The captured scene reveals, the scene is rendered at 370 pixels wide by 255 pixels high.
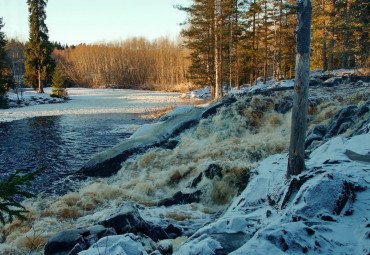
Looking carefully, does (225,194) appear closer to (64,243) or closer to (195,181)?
(195,181)

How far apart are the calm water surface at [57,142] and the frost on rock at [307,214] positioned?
602 centimetres

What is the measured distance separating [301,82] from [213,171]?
3921 millimetres

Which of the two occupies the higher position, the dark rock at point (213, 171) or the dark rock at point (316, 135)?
the dark rock at point (316, 135)

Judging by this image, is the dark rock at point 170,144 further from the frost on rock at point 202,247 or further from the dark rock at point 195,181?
the frost on rock at point 202,247

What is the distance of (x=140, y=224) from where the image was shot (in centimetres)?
508

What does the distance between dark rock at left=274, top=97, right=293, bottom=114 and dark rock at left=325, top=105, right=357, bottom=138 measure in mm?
3437

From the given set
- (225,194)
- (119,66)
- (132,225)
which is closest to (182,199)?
(225,194)

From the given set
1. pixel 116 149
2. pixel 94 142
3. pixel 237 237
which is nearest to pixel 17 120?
pixel 94 142

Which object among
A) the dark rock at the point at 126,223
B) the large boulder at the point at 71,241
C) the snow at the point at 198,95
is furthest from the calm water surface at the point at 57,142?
the snow at the point at 198,95

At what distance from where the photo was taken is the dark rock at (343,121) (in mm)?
7695

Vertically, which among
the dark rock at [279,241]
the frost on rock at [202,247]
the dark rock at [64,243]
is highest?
the dark rock at [279,241]

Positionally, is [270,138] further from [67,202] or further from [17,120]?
[17,120]

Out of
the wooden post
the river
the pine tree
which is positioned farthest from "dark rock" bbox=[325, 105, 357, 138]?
the pine tree

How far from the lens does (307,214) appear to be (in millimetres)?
3447
